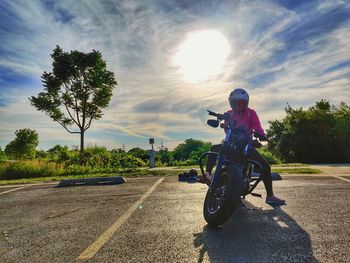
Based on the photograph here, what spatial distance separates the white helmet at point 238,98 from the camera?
17.9 ft

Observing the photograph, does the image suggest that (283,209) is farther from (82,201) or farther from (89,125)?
(89,125)

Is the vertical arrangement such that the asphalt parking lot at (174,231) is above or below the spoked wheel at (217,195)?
below

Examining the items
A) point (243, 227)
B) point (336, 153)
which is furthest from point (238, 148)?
point (336, 153)

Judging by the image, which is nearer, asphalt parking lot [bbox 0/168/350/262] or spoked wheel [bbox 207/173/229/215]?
asphalt parking lot [bbox 0/168/350/262]

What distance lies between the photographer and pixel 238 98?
546 cm

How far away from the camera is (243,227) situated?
4.19 meters

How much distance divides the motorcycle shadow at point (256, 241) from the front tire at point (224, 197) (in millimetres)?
159

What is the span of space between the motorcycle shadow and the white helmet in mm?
1804

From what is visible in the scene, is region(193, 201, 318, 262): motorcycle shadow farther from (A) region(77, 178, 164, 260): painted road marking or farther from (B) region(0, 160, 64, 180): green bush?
(B) region(0, 160, 64, 180): green bush

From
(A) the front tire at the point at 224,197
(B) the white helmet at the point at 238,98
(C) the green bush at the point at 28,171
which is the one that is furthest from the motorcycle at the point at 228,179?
(C) the green bush at the point at 28,171

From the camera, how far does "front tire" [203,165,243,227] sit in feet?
13.3

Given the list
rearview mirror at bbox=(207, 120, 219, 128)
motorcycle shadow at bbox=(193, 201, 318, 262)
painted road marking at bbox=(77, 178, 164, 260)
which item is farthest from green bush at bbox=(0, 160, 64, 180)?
motorcycle shadow at bbox=(193, 201, 318, 262)

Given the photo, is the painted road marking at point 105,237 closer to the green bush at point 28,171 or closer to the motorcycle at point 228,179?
the motorcycle at point 228,179

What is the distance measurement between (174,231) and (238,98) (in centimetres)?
246
